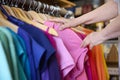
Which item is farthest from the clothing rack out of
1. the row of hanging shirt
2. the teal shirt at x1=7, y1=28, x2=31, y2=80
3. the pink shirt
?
the teal shirt at x1=7, y1=28, x2=31, y2=80

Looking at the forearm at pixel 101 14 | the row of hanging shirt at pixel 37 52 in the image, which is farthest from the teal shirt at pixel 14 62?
the forearm at pixel 101 14

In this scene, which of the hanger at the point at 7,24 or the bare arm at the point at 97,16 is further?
the bare arm at the point at 97,16

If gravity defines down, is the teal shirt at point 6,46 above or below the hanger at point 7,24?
below

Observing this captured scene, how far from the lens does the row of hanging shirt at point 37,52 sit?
26.1 inches

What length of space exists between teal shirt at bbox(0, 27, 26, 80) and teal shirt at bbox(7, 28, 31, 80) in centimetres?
2

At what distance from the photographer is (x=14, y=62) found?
660 mm

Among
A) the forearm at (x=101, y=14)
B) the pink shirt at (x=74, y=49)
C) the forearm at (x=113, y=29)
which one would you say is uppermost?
the forearm at (x=101, y=14)

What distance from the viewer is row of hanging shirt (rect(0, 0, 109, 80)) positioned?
0.66 metres

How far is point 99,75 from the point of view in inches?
43.2

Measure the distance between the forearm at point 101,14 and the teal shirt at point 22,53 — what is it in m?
0.34

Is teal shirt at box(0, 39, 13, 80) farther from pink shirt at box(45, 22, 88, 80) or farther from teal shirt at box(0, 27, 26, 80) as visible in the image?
pink shirt at box(45, 22, 88, 80)

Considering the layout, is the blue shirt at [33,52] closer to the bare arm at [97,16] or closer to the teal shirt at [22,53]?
the teal shirt at [22,53]

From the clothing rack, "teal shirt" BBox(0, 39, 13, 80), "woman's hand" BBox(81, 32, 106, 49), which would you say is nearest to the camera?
"teal shirt" BBox(0, 39, 13, 80)

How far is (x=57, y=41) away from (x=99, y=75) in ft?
1.21
